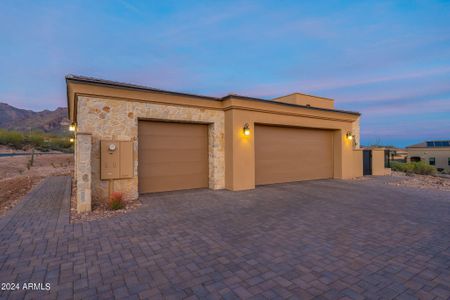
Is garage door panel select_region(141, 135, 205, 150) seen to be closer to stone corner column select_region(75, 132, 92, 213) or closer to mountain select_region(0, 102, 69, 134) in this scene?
stone corner column select_region(75, 132, 92, 213)

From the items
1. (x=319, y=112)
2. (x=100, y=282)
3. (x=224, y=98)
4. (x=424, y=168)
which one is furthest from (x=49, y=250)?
(x=424, y=168)

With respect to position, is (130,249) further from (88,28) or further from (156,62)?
(156,62)

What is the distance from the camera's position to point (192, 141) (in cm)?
788

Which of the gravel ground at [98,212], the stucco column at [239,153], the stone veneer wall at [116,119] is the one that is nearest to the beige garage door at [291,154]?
the stucco column at [239,153]

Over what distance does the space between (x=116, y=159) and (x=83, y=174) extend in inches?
40.8

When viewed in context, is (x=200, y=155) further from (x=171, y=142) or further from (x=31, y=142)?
(x=31, y=142)

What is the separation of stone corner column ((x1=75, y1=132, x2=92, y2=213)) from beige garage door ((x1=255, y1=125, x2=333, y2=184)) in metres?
5.94

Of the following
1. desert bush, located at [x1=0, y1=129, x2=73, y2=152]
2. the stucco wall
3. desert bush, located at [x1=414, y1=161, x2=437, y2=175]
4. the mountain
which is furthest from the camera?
the mountain

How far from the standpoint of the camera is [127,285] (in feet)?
7.65

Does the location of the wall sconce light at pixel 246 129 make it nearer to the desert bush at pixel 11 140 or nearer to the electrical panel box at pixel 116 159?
the electrical panel box at pixel 116 159

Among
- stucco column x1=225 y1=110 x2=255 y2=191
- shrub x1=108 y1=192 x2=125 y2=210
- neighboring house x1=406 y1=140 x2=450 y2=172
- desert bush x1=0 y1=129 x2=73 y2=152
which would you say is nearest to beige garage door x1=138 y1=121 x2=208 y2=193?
stucco column x1=225 y1=110 x2=255 y2=191

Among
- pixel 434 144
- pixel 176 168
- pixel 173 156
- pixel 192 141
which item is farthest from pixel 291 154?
pixel 434 144

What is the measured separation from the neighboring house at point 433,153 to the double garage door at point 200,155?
1588 inches

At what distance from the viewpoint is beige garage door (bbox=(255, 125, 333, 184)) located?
8.98 m
